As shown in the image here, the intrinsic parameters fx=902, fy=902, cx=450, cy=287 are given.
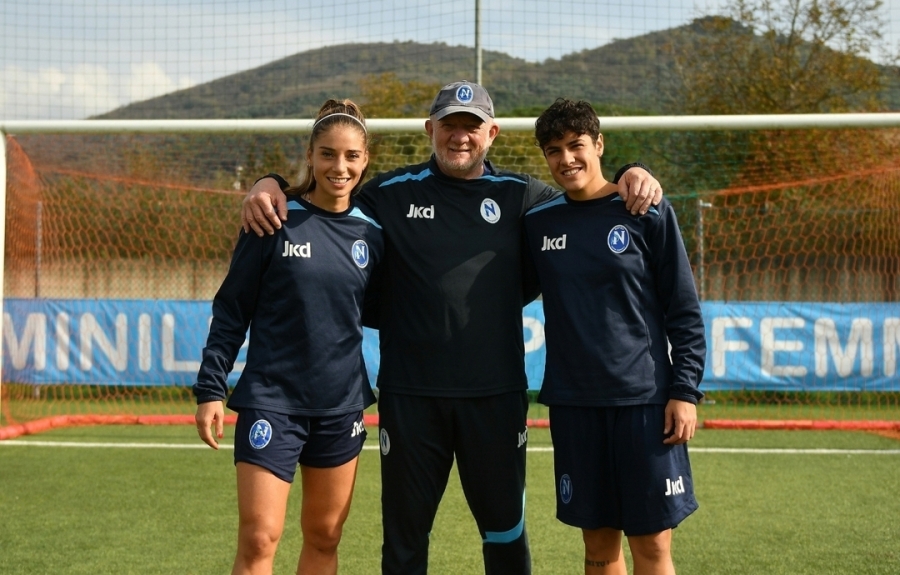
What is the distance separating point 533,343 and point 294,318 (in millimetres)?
5991

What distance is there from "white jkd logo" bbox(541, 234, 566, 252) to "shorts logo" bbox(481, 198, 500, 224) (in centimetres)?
22

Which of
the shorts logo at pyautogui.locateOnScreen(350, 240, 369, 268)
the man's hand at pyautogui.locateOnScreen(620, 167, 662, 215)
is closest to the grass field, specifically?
the shorts logo at pyautogui.locateOnScreen(350, 240, 369, 268)

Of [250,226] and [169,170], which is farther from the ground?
[169,170]

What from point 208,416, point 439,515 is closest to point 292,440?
point 208,416

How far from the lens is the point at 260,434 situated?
2984 mm

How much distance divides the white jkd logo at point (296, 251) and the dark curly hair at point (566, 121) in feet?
2.94

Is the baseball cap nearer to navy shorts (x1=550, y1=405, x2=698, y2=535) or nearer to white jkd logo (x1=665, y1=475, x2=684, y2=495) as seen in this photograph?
navy shorts (x1=550, y1=405, x2=698, y2=535)

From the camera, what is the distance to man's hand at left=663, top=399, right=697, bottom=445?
2988mm

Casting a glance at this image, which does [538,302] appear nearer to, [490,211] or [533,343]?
[533,343]

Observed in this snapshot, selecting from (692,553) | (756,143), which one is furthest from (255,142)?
(692,553)

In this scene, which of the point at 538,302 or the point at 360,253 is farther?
the point at 538,302

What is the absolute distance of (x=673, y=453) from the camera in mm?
3055

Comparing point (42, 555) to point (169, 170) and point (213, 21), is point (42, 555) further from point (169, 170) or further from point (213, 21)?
point (169, 170)

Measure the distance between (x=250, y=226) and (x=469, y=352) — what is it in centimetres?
88
